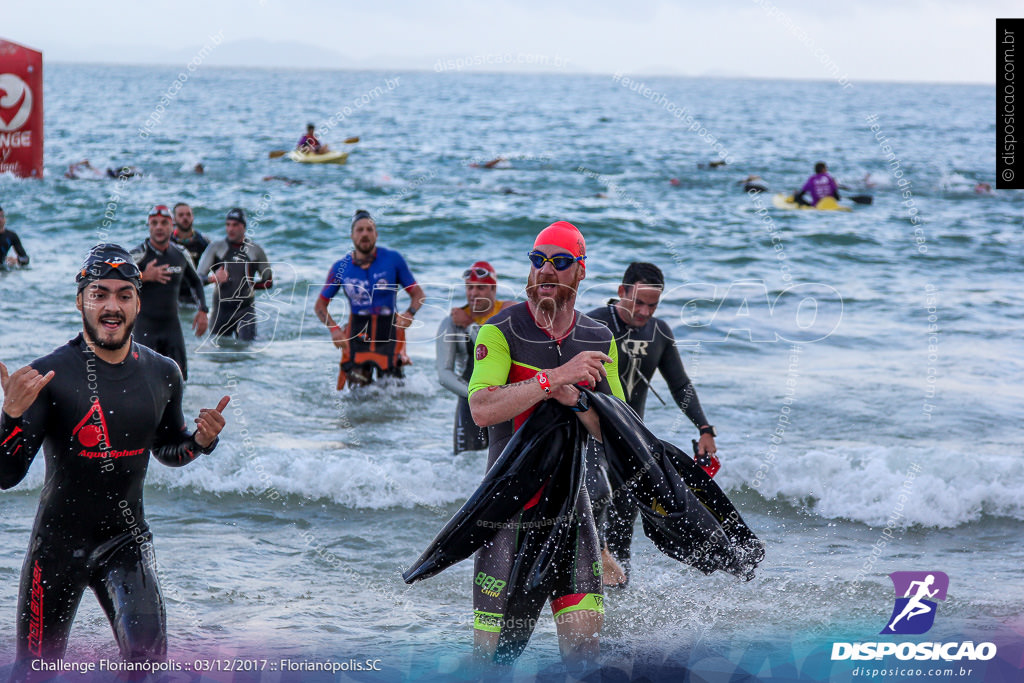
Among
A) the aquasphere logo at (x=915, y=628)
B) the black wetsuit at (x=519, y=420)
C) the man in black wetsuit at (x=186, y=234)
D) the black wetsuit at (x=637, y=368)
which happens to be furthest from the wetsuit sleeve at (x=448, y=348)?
the man in black wetsuit at (x=186, y=234)

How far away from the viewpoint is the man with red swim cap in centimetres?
434

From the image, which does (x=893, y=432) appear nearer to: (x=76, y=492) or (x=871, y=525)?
(x=871, y=525)

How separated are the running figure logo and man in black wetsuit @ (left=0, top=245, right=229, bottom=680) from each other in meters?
4.30

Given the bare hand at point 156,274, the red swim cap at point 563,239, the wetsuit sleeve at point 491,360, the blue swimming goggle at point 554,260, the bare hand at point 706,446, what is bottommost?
the bare hand at point 706,446

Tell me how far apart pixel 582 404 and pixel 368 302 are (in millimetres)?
6479

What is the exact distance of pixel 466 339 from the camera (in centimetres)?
795

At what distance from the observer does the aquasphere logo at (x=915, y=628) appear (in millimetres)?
5283

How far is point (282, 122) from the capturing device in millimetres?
59781

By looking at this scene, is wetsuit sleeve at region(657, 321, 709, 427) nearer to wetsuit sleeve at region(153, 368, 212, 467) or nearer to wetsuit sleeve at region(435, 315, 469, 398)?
wetsuit sleeve at region(435, 315, 469, 398)

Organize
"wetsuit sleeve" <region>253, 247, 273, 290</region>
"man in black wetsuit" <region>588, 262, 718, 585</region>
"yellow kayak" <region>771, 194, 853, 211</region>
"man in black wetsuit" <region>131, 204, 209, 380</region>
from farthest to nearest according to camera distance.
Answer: "yellow kayak" <region>771, 194, 853, 211</region> → "wetsuit sleeve" <region>253, 247, 273, 290</region> → "man in black wetsuit" <region>131, 204, 209, 380</region> → "man in black wetsuit" <region>588, 262, 718, 585</region>

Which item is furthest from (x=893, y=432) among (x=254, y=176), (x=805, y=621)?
(x=254, y=176)

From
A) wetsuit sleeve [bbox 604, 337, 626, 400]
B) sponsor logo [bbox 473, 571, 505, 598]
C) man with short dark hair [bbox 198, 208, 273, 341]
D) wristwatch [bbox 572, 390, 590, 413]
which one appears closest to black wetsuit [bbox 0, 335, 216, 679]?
sponsor logo [bbox 473, 571, 505, 598]

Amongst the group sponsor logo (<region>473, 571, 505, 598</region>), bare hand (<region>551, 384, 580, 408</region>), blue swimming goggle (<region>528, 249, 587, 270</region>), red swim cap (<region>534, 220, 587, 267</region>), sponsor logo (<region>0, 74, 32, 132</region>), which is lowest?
sponsor logo (<region>473, 571, 505, 598</region>)

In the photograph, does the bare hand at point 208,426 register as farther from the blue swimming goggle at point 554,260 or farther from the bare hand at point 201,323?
the bare hand at point 201,323
